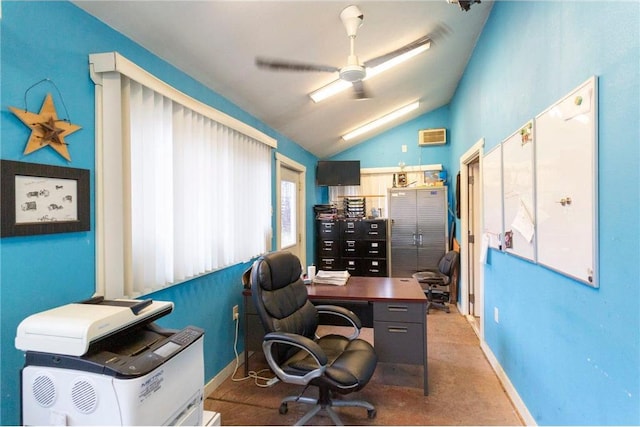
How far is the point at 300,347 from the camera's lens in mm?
1797

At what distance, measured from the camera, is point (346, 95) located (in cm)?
338

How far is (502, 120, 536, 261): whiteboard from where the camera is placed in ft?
6.12

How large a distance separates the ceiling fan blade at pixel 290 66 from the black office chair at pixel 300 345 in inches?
57.1

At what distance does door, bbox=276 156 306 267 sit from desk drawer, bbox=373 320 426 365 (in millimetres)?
1890

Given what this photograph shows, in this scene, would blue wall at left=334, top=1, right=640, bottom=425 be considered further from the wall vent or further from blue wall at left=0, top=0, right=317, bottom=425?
the wall vent

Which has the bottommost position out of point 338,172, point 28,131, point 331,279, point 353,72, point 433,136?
point 331,279

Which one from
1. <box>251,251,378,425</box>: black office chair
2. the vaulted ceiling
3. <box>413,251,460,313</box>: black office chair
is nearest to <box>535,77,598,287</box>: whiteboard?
<box>251,251,378,425</box>: black office chair

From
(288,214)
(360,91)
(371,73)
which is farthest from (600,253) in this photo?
(288,214)

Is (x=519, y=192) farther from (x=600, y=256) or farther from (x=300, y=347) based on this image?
(x=300, y=347)

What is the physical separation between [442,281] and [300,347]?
3.09 m

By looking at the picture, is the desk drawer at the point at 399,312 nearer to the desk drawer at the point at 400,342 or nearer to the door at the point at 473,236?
the desk drawer at the point at 400,342

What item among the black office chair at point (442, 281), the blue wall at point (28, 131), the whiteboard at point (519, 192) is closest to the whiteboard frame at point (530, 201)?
the whiteboard at point (519, 192)

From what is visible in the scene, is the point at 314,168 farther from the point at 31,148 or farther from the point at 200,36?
the point at 31,148

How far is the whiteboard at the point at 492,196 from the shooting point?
8.09 ft
